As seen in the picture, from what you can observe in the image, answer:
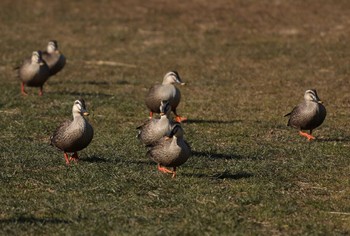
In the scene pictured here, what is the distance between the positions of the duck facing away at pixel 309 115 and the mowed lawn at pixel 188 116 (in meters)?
0.35

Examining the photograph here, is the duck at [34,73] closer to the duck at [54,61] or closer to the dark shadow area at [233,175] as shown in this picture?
the duck at [54,61]

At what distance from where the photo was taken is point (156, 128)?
15016 millimetres

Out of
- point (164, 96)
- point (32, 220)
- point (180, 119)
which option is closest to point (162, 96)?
point (164, 96)

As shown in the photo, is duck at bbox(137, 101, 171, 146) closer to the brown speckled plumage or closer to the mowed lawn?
the mowed lawn

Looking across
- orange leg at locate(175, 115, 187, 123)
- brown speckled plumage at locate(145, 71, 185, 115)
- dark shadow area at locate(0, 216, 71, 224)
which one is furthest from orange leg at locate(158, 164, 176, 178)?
orange leg at locate(175, 115, 187, 123)

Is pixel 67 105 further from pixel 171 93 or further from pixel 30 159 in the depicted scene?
pixel 30 159

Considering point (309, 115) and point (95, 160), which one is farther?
point (309, 115)

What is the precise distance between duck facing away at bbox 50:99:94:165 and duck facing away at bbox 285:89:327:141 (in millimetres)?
4802

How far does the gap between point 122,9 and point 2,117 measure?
19.4 metres

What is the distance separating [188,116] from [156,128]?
16.2 feet

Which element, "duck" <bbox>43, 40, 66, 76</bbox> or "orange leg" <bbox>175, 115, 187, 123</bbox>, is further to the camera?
"duck" <bbox>43, 40, 66, 76</bbox>

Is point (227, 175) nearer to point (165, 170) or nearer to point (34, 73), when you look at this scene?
point (165, 170)

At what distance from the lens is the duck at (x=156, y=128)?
14922 millimetres

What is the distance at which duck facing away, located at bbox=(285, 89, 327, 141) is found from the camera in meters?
16.8
